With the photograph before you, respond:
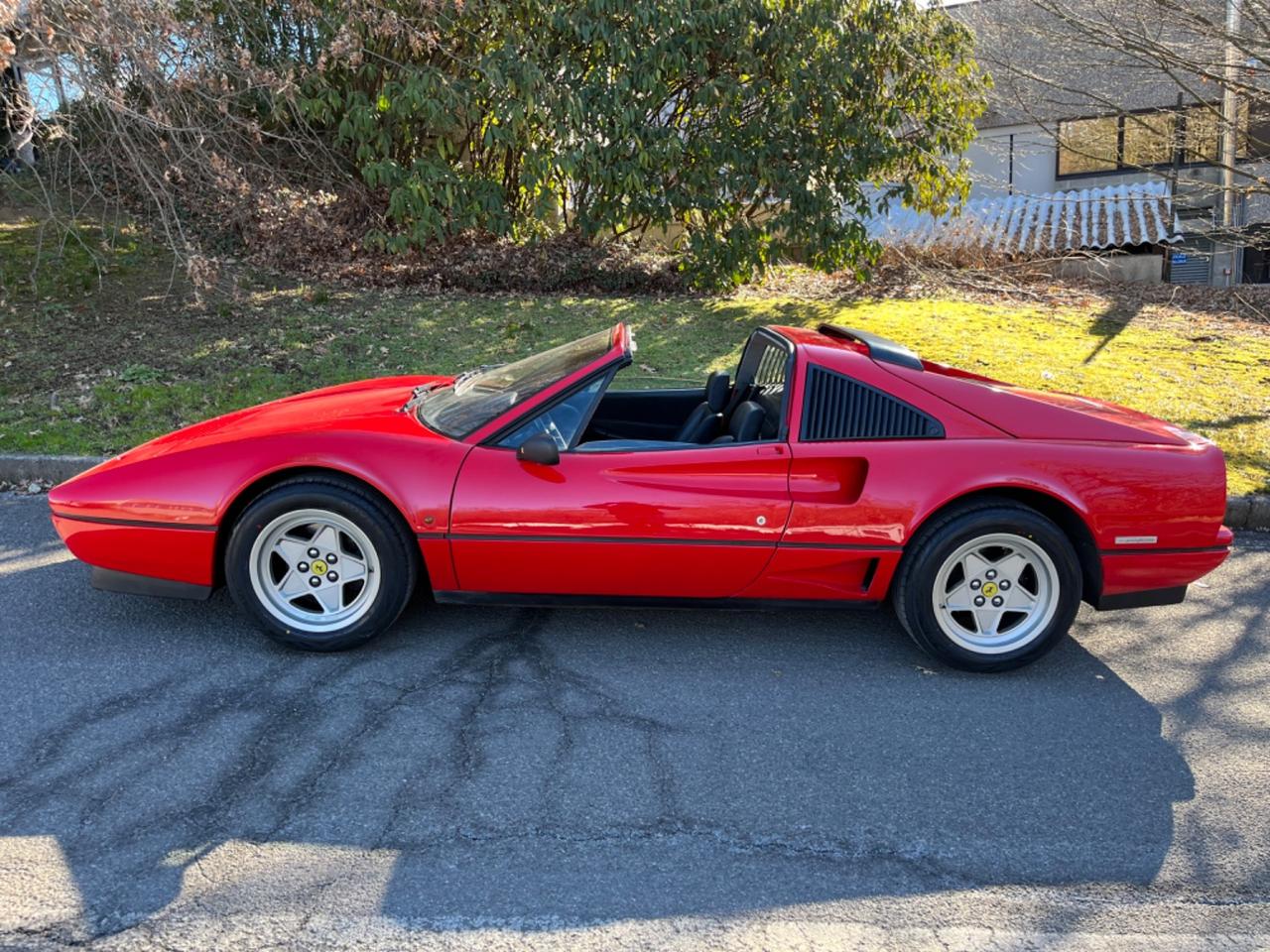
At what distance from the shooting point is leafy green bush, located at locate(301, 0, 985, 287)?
1012 cm

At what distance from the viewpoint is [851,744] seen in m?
3.73

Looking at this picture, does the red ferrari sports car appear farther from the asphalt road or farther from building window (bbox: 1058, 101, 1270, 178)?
building window (bbox: 1058, 101, 1270, 178)

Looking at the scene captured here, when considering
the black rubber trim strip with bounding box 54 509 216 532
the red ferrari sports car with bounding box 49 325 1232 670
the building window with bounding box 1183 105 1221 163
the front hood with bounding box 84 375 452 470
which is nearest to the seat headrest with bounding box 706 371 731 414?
the red ferrari sports car with bounding box 49 325 1232 670

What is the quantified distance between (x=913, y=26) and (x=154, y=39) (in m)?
7.48

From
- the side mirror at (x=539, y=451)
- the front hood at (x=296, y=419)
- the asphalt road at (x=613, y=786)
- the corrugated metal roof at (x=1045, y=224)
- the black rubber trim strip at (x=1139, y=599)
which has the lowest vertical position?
the asphalt road at (x=613, y=786)

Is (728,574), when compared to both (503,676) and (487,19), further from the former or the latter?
(487,19)

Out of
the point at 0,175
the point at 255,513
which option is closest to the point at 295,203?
the point at 0,175

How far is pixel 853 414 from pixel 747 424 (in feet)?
1.46

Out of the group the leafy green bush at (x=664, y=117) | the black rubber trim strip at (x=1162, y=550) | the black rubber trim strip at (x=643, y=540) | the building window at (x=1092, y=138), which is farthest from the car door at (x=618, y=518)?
the leafy green bush at (x=664, y=117)

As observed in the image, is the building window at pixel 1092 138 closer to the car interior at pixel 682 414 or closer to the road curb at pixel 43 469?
the road curb at pixel 43 469

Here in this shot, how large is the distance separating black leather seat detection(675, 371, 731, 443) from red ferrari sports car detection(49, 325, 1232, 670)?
422 millimetres

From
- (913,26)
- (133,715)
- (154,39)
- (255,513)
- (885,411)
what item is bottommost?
(133,715)

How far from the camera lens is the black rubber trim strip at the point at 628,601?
14.1 ft

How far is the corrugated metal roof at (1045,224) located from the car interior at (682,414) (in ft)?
29.7
